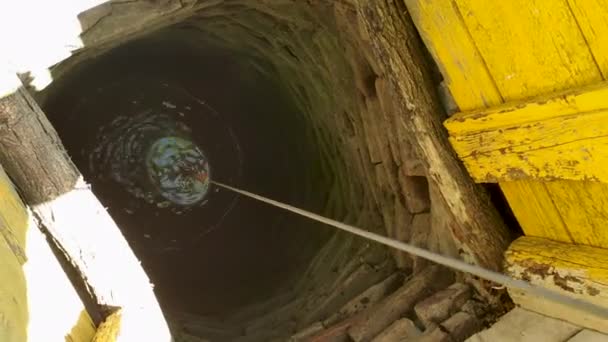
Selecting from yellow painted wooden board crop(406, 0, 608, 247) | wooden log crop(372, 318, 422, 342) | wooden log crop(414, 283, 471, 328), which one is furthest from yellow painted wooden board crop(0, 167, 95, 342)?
yellow painted wooden board crop(406, 0, 608, 247)

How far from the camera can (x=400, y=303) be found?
2.96m

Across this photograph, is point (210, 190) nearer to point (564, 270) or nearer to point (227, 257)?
point (227, 257)

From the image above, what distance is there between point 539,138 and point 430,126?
0.57 meters

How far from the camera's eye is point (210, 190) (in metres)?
6.01

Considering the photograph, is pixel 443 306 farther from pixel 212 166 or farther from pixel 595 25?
pixel 212 166

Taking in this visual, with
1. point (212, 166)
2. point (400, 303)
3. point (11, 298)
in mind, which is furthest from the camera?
point (212, 166)

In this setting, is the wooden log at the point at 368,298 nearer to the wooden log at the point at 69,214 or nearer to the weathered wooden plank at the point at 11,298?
→ the wooden log at the point at 69,214

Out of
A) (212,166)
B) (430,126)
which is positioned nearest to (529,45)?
(430,126)

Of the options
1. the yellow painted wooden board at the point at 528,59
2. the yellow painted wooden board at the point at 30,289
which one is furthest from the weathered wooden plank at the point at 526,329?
the yellow painted wooden board at the point at 30,289

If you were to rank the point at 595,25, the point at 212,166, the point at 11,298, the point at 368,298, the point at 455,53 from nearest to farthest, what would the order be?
the point at 595,25, the point at 11,298, the point at 455,53, the point at 368,298, the point at 212,166

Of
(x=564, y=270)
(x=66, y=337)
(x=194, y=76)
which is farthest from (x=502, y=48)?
(x=194, y=76)

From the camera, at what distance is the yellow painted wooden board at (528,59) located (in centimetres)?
179

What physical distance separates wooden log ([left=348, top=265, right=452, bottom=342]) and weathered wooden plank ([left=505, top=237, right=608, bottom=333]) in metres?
0.53

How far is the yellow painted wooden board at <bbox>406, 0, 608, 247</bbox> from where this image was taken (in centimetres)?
179
